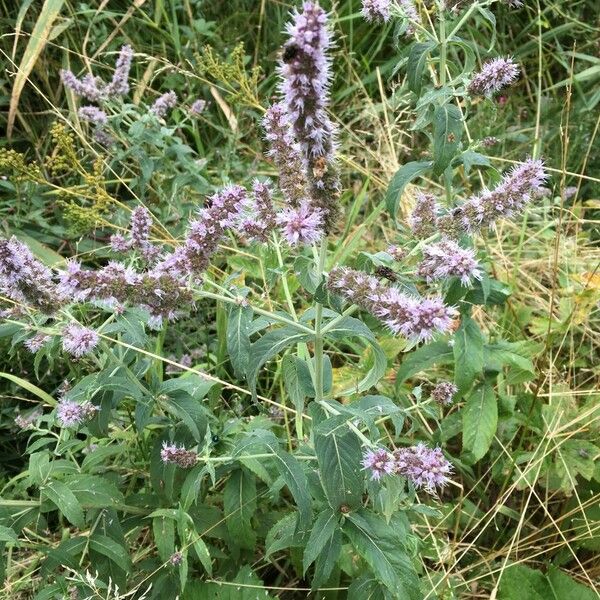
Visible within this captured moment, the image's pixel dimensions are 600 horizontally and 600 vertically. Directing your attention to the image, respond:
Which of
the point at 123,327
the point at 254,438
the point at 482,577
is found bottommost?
the point at 482,577

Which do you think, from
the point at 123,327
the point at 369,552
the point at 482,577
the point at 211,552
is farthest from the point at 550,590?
the point at 123,327

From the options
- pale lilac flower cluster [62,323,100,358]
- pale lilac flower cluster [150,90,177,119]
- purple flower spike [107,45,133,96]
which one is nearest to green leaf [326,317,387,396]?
pale lilac flower cluster [62,323,100,358]

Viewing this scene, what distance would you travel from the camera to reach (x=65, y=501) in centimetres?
182

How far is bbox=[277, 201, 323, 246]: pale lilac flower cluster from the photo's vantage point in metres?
1.43

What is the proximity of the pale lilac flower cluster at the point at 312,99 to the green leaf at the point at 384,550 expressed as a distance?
27.8 inches

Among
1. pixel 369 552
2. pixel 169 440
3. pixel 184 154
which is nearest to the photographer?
pixel 369 552

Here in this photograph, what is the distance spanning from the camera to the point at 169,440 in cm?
196

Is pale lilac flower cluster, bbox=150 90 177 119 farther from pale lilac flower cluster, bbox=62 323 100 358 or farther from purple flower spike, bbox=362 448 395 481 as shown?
purple flower spike, bbox=362 448 395 481

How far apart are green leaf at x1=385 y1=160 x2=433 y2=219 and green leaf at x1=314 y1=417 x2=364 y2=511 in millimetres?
700

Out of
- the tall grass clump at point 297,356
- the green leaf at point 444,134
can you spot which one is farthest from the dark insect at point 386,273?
the green leaf at point 444,134

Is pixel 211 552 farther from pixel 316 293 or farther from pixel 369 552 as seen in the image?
pixel 316 293

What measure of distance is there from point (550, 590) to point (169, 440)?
1217mm

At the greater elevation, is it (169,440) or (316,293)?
(316,293)

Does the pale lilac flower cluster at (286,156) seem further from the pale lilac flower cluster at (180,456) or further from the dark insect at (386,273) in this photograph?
the pale lilac flower cluster at (180,456)
